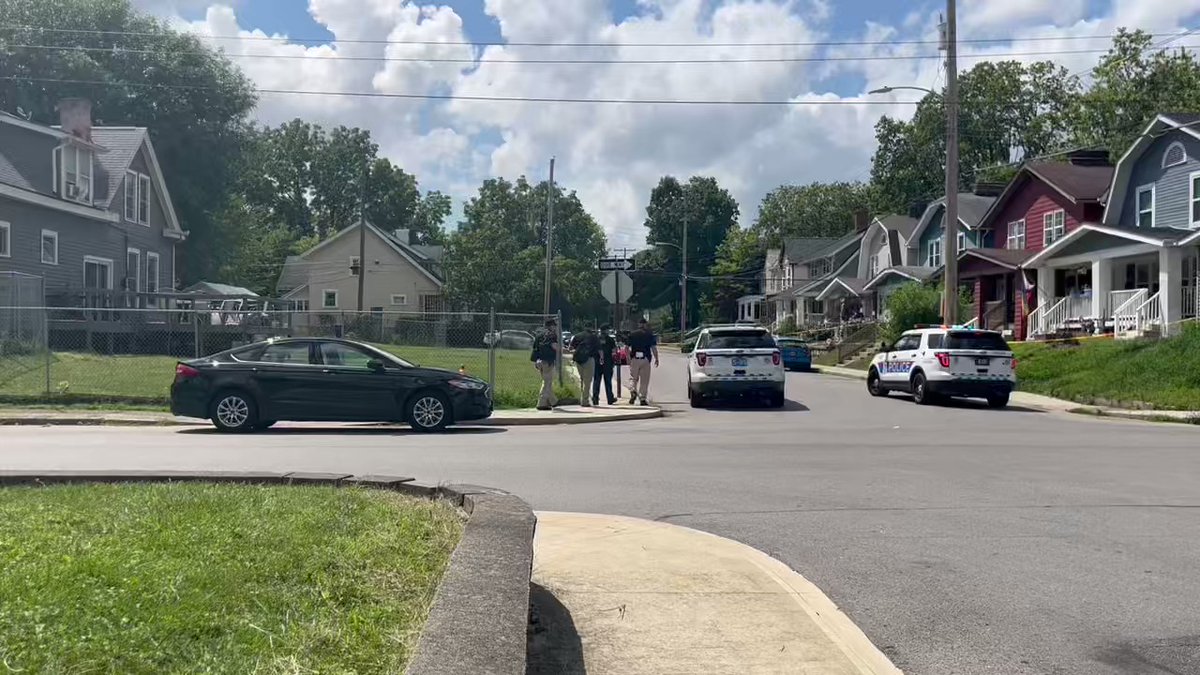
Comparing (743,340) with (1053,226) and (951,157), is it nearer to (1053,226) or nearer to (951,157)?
(951,157)

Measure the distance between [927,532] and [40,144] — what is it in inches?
1310

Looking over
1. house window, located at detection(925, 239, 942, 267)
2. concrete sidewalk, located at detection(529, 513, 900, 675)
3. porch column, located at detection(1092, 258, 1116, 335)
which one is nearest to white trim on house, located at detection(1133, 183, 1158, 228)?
porch column, located at detection(1092, 258, 1116, 335)

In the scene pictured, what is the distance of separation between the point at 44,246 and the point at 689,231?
7772 cm

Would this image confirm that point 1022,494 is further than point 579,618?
Yes

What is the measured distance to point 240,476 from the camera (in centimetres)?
866

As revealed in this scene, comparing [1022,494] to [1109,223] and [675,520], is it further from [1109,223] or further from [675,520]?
[1109,223]

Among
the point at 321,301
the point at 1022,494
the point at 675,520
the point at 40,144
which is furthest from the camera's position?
the point at 321,301

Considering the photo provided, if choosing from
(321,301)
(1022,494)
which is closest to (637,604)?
(1022,494)

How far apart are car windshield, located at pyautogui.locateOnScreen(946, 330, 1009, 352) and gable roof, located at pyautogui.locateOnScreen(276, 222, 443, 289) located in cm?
4595

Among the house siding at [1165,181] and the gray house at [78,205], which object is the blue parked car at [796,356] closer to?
the house siding at [1165,181]

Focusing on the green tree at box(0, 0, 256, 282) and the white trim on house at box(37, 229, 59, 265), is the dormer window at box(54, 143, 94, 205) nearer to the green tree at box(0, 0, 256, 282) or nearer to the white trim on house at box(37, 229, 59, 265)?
the white trim on house at box(37, 229, 59, 265)

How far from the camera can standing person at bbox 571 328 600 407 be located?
71.6ft

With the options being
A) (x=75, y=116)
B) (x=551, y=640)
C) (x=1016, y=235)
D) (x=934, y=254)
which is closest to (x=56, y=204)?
(x=75, y=116)

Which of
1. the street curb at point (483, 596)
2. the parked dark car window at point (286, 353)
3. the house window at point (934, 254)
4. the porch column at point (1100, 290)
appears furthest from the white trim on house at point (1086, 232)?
the street curb at point (483, 596)
